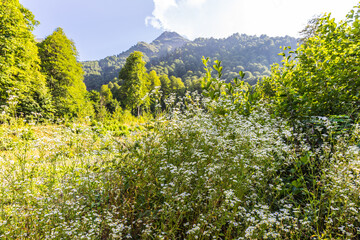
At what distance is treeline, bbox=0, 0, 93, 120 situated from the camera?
8945mm

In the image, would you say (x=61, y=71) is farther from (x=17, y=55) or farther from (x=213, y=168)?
(x=213, y=168)

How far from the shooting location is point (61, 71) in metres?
15.5

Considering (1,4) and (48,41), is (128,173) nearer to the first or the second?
(1,4)

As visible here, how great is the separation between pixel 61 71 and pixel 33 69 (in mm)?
4245

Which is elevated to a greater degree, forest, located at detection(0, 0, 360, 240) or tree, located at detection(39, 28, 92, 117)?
tree, located at detection(39, 28, 92, 117)

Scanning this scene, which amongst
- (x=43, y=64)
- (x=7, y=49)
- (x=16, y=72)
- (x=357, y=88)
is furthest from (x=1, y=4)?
(x=357, y=88)

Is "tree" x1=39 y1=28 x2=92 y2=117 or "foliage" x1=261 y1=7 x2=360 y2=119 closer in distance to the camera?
"foliage" x1=261 y1=7 x2=360 y2=119

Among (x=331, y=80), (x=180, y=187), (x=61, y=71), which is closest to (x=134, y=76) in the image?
(x=61, y=71)

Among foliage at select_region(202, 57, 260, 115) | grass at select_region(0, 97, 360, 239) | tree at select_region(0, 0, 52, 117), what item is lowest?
grass at select_region(0, 97, 360, 239)

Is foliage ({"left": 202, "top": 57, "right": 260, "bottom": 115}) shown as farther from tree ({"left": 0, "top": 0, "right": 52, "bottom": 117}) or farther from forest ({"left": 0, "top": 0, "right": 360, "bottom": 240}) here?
tree ({"left": 0, "top": 0, "right": 52, "bottom": 117})

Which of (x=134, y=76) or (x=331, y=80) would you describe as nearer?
(x=331, y=80)

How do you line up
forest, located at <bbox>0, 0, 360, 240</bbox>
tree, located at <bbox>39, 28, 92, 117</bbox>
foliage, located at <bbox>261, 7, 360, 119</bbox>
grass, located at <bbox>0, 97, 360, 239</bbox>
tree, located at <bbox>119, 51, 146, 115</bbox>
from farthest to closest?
1. tree, located at <bbox>119, 51, 146, 115</bbox>
2. tree, located at <bbox>39, 28, 92, 117</bbox>
3. foliage, located at <bbox>261, 7, 360, 119</bbox>
4. grass, located at <bbox>0, 97, 360, 239</bbox>
5. forest, located at <bbox>0, 0, 360, 240</bbox>

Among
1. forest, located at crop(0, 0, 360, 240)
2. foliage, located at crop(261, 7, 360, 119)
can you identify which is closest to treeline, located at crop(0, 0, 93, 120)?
forest, located at crop(0, 0, 360, 240)

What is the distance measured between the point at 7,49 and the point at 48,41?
329 inches
